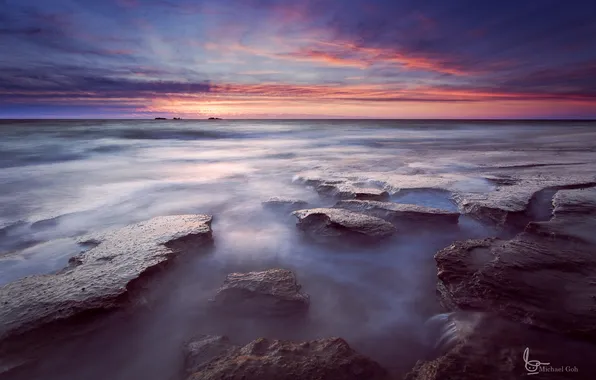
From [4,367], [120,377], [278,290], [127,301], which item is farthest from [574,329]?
[4,367]

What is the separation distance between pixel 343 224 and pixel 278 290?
155 cm

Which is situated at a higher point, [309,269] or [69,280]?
[69,280]

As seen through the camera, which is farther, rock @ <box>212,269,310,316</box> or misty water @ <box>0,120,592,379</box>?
rock @ <box>212,269,310,316</box>

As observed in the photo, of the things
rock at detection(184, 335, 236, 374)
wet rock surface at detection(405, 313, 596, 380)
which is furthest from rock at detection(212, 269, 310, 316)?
wet rock surface at detection(405, 313, 596, 380)

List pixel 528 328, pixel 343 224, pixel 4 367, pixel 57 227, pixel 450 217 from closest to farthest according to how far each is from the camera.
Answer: pixel 4 367 → pixel 528 328 → pixel 343 224 → pixel 450 217 → pixel 57 227

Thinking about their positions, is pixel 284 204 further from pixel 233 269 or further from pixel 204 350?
pixel 204 350

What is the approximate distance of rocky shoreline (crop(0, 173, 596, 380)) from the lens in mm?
2053

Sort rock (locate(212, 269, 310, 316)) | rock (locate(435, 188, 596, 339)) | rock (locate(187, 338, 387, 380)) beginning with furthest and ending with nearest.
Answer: rock (locate(212, 269, 310, 316)) < rock (locate(435, 188, 596, 339)) < rock (locate(187, 338, 387, 380))

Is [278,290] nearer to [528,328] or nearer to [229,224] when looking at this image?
[528,328]

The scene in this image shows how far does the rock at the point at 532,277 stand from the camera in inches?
96.2

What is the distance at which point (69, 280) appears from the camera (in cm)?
290
